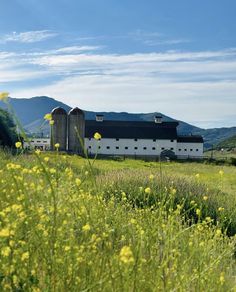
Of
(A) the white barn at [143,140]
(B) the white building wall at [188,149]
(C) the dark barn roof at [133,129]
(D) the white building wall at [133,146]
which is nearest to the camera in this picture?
(D) the white building wall at [133,146]

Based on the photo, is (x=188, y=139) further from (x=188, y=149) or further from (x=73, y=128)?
(x=73, y=128)

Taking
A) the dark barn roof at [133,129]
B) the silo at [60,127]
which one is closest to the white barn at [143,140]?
the dark barn roof at [133,129]

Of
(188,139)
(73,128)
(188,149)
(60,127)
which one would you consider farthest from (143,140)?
(73,128)

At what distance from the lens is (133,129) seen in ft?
240

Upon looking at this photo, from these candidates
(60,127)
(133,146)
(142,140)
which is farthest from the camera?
(133,146)

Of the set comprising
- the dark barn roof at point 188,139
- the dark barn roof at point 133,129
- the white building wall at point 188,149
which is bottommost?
the white building wall at point 188,149

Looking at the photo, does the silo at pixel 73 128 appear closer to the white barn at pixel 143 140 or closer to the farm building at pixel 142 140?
the farm building at pixel 142 140

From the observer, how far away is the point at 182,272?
3863 mm

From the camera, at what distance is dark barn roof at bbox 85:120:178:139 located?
70.8 metres

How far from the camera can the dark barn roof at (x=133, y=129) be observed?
70812 mm

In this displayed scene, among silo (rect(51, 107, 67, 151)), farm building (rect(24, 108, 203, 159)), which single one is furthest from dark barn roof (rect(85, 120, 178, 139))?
silo (rect(51, 107, 67, 151))

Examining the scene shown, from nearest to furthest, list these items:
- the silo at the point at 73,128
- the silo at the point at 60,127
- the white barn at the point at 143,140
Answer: the silo at the point at 73,128 < the silo at the point at 60,127 < the white barn at the point at 143,140

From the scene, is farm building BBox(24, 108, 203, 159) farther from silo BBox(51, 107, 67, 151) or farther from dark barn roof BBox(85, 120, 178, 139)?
silo BBox(51, 107, 67, 151)

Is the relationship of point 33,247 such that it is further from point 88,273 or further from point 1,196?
point 1,196
